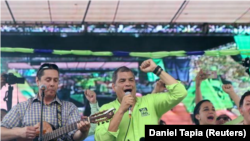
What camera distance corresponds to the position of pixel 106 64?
19.1 ft

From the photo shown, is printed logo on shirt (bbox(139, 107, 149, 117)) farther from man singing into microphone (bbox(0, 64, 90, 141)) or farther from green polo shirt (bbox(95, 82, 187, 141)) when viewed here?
man singing into microphone (bbox(0, 64, 90, 141))

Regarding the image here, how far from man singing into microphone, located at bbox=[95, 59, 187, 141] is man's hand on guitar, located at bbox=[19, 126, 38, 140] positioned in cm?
54

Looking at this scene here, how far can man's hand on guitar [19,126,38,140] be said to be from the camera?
3492 millimetres

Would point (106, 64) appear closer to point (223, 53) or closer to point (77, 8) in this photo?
point (77, 8)

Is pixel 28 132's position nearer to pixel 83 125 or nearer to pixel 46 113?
pixel 46 113

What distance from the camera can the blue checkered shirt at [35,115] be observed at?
3699mm

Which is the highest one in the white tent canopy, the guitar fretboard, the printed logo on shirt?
the white tent canopy

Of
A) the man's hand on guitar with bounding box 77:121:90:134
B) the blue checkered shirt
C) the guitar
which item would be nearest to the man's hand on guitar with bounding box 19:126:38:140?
the guitar

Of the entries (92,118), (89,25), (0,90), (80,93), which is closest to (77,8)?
(89,25)

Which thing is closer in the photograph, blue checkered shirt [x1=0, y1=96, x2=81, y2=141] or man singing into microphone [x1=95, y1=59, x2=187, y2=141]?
Result: man singing into microphone [x1=95, y1=59, x2=187, y2=141]

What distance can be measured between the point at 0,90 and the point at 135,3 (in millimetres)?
2111

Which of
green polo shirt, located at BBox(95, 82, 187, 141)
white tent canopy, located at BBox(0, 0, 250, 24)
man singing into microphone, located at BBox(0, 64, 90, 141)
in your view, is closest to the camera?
green polo shirt, located at BBox(95, 82, 187, 141)

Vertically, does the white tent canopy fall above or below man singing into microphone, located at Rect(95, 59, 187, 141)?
above

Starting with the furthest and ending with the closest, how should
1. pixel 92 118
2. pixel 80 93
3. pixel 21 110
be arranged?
pixel 80 93 < pixel 21 110 < pixel 92 118
